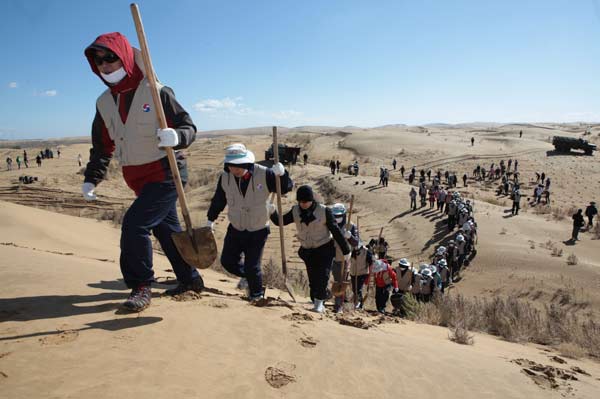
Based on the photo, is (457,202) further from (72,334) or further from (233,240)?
(72,334)

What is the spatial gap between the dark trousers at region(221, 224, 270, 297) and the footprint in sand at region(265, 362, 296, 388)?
1.76m

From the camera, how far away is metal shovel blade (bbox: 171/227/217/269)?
11.8 feet

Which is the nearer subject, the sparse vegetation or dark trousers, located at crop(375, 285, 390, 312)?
dark trousers, located at crop(375, 285, 390, 312)

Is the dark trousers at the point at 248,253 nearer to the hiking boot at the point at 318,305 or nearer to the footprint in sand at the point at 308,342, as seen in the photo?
the hiking boot at the point at 318,305

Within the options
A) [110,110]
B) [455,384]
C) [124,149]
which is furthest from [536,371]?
[110,110]

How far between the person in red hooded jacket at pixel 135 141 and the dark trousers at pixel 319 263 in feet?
7.20

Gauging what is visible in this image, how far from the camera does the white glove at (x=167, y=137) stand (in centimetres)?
319

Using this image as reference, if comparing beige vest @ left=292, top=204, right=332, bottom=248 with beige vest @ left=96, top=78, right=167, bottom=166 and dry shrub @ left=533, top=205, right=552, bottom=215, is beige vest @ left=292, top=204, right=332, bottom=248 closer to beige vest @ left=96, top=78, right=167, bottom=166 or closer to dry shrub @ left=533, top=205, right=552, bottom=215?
beige vest @ left=96, top=78, right=167, bottom=166

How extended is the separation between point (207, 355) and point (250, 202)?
6.68 ft

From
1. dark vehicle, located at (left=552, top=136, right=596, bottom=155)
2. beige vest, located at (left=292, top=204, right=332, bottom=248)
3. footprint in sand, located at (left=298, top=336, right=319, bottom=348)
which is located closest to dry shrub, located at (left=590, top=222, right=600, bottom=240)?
beige vest, located at (left=292, top=204, right=332, bottom=248)

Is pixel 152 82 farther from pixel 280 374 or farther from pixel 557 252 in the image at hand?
pixel 557 252

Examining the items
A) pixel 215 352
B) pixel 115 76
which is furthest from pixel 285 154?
pixel 215 352

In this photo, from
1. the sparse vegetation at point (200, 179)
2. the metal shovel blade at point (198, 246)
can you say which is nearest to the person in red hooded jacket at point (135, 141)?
the metal shovel blade at point (198, 246)

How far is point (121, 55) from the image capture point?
3.19 meters
